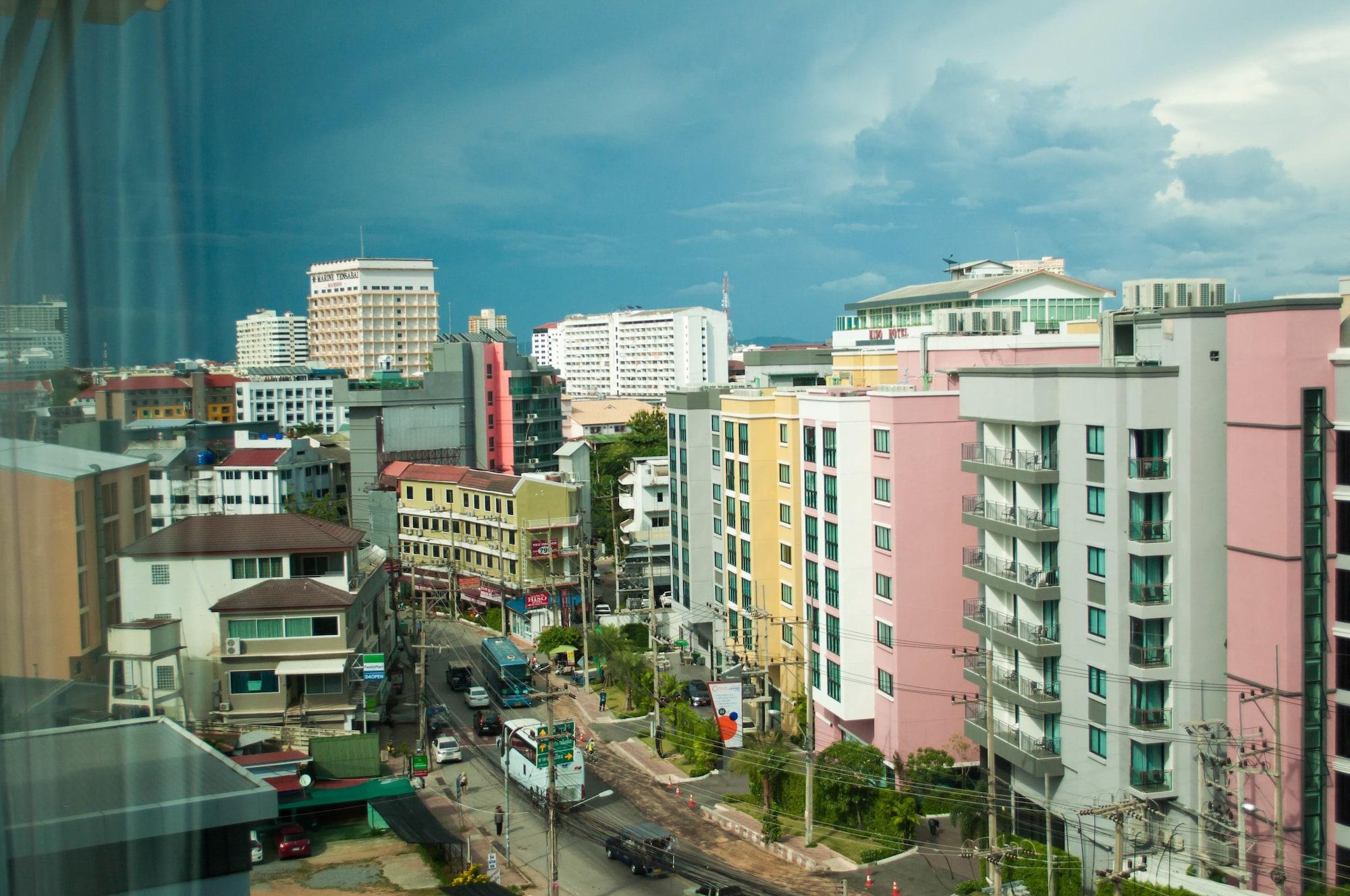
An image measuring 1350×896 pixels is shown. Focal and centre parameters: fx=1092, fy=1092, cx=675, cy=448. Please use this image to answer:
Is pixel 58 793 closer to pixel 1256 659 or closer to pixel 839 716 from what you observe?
pixel 1256 659

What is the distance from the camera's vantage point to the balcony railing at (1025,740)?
221 inches

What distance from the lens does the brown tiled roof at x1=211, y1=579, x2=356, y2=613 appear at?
1.48 m

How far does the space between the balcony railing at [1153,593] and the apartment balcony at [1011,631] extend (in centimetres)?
58

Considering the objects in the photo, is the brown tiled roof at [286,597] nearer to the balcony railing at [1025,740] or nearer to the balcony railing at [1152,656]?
the balcony railing at [1025,740]

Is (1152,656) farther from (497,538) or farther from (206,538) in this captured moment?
(497,538)

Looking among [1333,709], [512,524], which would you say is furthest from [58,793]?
[512,524]

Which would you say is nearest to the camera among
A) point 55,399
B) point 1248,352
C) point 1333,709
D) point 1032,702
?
point 55,399

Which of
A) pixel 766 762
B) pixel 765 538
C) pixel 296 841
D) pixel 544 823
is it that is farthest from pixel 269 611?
pixel 765 538

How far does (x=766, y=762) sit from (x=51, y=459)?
6503mm

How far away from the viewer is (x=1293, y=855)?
182 inches

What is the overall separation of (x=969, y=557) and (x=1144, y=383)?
1.66 metres

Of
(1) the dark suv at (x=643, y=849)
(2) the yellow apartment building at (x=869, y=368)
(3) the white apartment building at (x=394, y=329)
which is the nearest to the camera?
(1) the dark suv at (x=643, y=849)

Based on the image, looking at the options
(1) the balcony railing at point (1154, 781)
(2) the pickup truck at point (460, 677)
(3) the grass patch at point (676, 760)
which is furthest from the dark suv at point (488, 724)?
(1) the balcony railing at point (1154, 781)

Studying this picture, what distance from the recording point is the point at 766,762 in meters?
6.82
